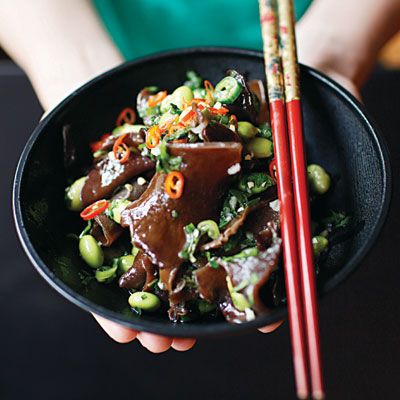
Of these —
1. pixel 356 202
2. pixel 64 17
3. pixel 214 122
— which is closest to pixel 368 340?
pixel 356 202

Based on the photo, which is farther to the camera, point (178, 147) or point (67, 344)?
point (67, 344)

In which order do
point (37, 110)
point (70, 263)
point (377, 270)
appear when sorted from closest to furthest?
point (70, 263), point (377, 270), point (37, 110)

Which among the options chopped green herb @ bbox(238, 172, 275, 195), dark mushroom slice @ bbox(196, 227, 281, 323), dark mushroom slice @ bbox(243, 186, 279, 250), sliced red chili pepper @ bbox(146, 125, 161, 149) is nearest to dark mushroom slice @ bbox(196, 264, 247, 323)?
dark mushroom slice @ bbox(196, 227, 281, 323)

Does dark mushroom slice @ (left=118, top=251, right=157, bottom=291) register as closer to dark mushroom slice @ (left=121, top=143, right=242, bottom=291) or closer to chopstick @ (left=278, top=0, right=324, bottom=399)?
dark mushroom slice @ (left=121, top=143, right=242, bottom=291)

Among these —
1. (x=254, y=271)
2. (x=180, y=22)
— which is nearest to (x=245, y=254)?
(x=254, y=271)

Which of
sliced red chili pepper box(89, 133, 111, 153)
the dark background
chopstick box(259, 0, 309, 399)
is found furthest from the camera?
the dark background

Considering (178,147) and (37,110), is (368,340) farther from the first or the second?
(37,110)

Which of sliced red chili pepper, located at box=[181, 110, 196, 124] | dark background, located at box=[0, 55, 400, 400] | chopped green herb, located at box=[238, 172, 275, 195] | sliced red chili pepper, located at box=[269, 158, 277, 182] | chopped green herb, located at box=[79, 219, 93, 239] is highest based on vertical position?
sliced red chili pepper, located at box=[181, 110, 196, 124]
